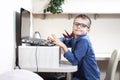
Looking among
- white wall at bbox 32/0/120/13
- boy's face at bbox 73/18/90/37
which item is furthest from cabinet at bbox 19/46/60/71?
white wall at bbox 32/0/120/13

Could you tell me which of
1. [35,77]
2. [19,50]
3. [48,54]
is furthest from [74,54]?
[35,77]

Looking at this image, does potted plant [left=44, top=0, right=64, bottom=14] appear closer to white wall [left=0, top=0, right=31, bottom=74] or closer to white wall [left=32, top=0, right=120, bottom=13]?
white wall [left=32, top=0, right=120, bottom=13]

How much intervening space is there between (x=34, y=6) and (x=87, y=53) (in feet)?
6.45

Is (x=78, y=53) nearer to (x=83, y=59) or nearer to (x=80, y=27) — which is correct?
(x=83, y=59)

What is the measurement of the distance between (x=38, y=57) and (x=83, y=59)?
440mm

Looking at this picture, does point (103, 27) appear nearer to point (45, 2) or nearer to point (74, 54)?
point (45, 2)

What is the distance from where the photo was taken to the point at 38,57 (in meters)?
2.15

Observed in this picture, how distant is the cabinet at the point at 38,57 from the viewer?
214 cm

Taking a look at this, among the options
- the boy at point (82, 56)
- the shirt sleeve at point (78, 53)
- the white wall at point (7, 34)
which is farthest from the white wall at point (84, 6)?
the shirt sleeve at point (78, 53)

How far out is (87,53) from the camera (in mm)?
2166

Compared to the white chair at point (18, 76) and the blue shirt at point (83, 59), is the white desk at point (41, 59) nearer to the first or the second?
the blue shirt at point (83, 59)

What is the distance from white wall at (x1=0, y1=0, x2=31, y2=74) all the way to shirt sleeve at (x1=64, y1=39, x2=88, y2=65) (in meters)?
0.55

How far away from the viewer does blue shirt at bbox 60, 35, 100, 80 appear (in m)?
2.12

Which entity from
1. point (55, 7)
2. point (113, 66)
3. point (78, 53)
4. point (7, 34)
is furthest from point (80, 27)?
point (55, 7)
